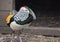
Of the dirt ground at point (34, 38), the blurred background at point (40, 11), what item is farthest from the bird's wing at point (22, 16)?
the blurred background at point (40, 11)

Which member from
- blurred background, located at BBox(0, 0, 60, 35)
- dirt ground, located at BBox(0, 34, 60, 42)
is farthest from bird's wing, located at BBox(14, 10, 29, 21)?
blurred background, located at BBox(0, 0, 60, 35)

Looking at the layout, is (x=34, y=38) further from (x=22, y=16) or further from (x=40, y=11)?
(x=40, y=11)

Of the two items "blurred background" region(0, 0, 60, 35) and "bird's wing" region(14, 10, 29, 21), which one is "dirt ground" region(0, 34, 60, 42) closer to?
"blurred background" region(0, 0, 60, 35)

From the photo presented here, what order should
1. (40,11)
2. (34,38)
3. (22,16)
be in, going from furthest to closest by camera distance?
1. (40,11)
2. (34,38)
3. (22,16)

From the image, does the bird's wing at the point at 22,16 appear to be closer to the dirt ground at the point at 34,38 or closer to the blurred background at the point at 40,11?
the dirt ground at the point at 34,38

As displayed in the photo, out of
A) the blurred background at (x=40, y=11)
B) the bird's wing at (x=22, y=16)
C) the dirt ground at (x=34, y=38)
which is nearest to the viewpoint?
the bird's wing at (x=22, y=16)

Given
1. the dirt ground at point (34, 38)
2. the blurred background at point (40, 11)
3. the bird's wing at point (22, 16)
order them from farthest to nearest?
the blurred background at point (40, 11), the dirt ground at point (34, 38), the bird's wing at point (22, 16)

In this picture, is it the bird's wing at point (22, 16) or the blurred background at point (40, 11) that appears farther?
the blurred background at point (40, 11)

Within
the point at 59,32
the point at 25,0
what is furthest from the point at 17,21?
the point at 25,0

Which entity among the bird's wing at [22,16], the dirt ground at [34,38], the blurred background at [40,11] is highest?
the bird's wing at [22,16]

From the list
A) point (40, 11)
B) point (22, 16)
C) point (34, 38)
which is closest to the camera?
point (22, 16)

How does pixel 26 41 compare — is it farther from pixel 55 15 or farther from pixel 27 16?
pixel 55 15

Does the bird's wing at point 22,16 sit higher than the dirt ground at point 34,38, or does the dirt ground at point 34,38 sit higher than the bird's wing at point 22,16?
the bird's wing at point 22,16

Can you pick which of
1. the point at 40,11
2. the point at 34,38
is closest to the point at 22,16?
the point at 34,38
